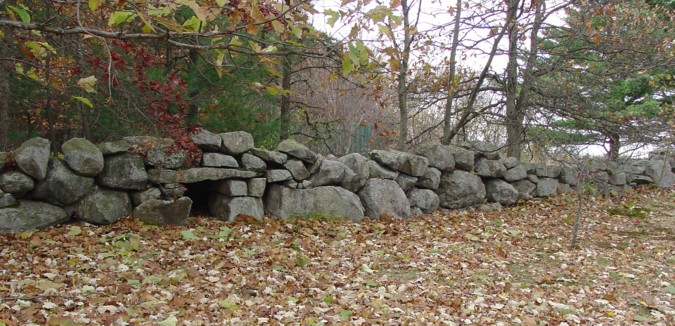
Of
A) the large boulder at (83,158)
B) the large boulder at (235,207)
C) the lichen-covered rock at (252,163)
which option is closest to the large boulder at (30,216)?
the large boulder at (83,158)

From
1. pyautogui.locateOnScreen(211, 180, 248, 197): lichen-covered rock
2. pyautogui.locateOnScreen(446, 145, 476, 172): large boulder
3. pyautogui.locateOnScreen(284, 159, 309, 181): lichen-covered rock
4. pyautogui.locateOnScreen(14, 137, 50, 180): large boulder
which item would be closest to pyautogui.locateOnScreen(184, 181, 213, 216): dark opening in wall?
pyautogui.locateOnScreen(211, 180, 248, 197): lichen-covered rock

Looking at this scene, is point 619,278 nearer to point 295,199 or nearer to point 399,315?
point 399,315

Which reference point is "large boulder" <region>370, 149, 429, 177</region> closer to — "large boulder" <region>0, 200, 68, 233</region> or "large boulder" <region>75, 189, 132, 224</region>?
"large boulder" <region>75, 189, 132, 224</region>

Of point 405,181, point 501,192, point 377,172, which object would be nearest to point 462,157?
point 501,192

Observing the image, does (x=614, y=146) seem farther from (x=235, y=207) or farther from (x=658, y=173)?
(x=235, y=207)

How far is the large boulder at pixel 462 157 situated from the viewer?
28.0ft

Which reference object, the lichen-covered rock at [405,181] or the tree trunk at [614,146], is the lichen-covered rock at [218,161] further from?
the tree trunk at [614,146]

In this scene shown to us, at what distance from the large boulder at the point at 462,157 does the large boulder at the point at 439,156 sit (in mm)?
144

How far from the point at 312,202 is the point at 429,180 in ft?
7.02

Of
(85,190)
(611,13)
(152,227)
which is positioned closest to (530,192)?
(611,13)

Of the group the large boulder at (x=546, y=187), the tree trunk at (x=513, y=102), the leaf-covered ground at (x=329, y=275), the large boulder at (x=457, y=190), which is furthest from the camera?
the large boulder at (x=546, y=187)

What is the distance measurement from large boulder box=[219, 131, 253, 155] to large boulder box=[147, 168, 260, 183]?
26cm

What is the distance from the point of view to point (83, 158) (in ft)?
18.4

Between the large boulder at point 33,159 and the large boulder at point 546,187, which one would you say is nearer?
the large boulder at point 33,159
